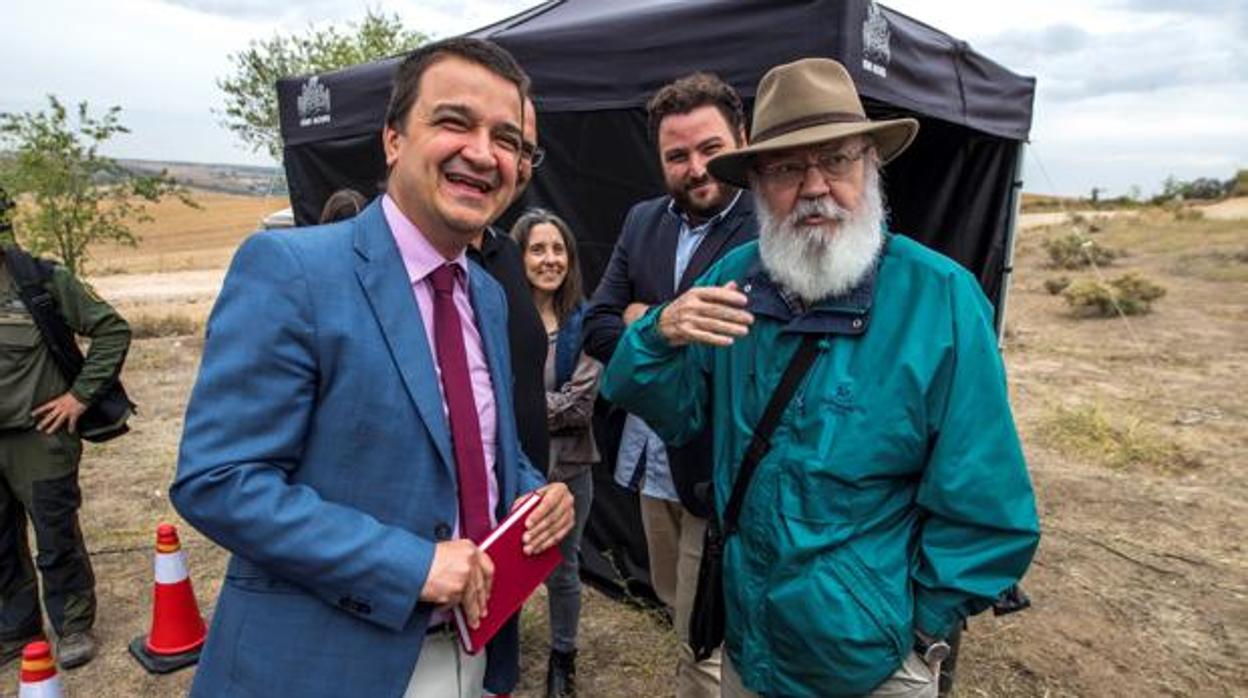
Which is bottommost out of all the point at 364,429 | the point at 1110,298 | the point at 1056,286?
the point at 1056,286

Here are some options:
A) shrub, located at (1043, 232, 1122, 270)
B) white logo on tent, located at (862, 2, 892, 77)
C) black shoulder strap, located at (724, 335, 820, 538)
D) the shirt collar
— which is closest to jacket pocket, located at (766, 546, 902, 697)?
black shoulder strap, located at (724, 335, 820, 538)

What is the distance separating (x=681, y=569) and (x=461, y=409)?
1479 millimetres

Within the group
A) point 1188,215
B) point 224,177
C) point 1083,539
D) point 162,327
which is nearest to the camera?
point 1083,539

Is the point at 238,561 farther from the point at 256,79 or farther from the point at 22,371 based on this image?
the point at 256,79

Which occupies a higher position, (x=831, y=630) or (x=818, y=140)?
(x=818, y=140)

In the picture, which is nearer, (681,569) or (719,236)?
(719,236)

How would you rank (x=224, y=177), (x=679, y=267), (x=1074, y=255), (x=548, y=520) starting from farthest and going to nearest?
(x=224, y=177), (x=1074, y=255), (x=679, y=267), (x=548, y=520)

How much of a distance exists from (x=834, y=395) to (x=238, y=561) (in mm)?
1126

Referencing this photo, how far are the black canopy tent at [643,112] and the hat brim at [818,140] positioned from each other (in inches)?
41.6

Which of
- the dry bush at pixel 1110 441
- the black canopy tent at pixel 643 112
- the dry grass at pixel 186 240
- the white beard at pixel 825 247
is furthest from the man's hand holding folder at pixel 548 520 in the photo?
the dry grass at pixel 186 240

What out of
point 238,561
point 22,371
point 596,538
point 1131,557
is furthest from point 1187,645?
point 22,371

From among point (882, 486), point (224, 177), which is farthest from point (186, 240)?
point (224, 177)

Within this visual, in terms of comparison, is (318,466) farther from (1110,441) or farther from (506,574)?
(1110,441)

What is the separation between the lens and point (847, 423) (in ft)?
4.97
